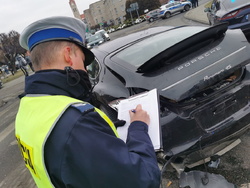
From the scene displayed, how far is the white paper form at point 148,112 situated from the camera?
134cm

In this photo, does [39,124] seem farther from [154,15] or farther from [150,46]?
[154,15]

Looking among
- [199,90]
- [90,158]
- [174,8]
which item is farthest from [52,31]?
[174,8]

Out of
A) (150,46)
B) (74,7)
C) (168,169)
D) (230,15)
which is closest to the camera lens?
(168,169)

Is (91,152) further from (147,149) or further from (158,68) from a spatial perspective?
(158,68)

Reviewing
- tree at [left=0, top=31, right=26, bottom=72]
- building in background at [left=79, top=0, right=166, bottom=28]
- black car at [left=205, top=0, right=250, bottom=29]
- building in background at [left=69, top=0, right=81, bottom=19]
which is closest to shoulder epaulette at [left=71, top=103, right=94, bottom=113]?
black car at [left=205, top=0, right=250, bottom=29]

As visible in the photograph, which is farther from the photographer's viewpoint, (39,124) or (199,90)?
(199,90)

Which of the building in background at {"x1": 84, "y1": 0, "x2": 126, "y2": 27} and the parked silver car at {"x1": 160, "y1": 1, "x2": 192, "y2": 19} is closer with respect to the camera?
the parked silver car at {"x1": 160, "y1": 1, "x2": 192, "y2": 19}

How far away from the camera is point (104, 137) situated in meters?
0.98

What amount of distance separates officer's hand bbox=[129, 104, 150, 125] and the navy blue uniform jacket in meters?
0.33

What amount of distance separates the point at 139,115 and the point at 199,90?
2.80 ft

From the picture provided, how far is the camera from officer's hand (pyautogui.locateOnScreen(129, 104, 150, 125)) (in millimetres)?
1364

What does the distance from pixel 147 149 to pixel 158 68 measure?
4.01ft

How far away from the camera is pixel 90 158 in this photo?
92 centimetres

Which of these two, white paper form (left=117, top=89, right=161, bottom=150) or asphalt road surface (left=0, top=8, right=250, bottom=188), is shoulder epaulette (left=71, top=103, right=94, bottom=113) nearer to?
white paper form (left=117, top=89, right=161, bottom=150)
